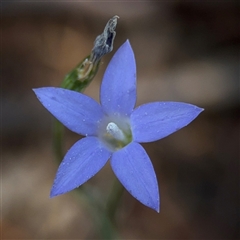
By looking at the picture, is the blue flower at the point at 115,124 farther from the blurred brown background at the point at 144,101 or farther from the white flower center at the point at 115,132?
the blurred brown background at the point at 144,101

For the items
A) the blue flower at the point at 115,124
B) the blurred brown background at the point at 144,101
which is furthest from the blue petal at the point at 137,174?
the blurred brown background at the point at 144,101

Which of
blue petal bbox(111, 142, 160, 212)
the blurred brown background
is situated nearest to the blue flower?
blue petal bbox(111, 142, 160, 212)

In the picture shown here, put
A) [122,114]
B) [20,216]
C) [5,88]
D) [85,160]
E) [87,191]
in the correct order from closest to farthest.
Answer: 1. [85,160]
2. [122,114]
3. [87,191]
4. [20,216]
5. [5,88]

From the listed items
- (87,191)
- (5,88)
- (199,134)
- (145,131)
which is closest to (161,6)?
(199,134)

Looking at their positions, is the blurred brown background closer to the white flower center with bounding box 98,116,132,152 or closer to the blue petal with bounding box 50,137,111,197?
the white flower center with bounding box 98,116,132,152

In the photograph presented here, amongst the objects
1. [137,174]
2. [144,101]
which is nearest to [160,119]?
[137,174]

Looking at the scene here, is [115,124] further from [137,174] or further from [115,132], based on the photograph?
[137,174]

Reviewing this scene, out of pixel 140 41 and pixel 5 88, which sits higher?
pixel 140 41

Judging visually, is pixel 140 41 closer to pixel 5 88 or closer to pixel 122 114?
pixel 5 88

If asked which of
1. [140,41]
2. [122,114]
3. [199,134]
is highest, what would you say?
[140,41]
